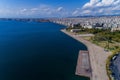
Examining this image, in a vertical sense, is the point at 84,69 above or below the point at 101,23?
below

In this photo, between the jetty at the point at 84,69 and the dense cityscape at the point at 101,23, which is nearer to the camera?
the jetty at the point at 84,69

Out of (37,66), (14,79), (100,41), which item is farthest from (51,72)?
(100,41)

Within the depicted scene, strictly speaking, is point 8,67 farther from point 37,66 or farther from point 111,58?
point 111,58

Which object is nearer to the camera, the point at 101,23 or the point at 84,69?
the point at 84,69

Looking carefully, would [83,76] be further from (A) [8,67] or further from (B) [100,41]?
(B) [100,41]

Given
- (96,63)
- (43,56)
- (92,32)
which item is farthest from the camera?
(92,32)

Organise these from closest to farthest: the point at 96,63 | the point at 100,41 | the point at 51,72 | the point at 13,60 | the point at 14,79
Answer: the point at 14,79
the point at 51,72
the point at 96,63
the point at 13,60
the point at 100,41

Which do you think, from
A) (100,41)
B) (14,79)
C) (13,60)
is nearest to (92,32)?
(100,41)

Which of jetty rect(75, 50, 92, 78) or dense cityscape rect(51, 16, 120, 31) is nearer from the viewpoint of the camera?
jetty rect(75, 50, 92, 78)

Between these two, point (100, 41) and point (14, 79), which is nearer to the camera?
point (14, 79)
